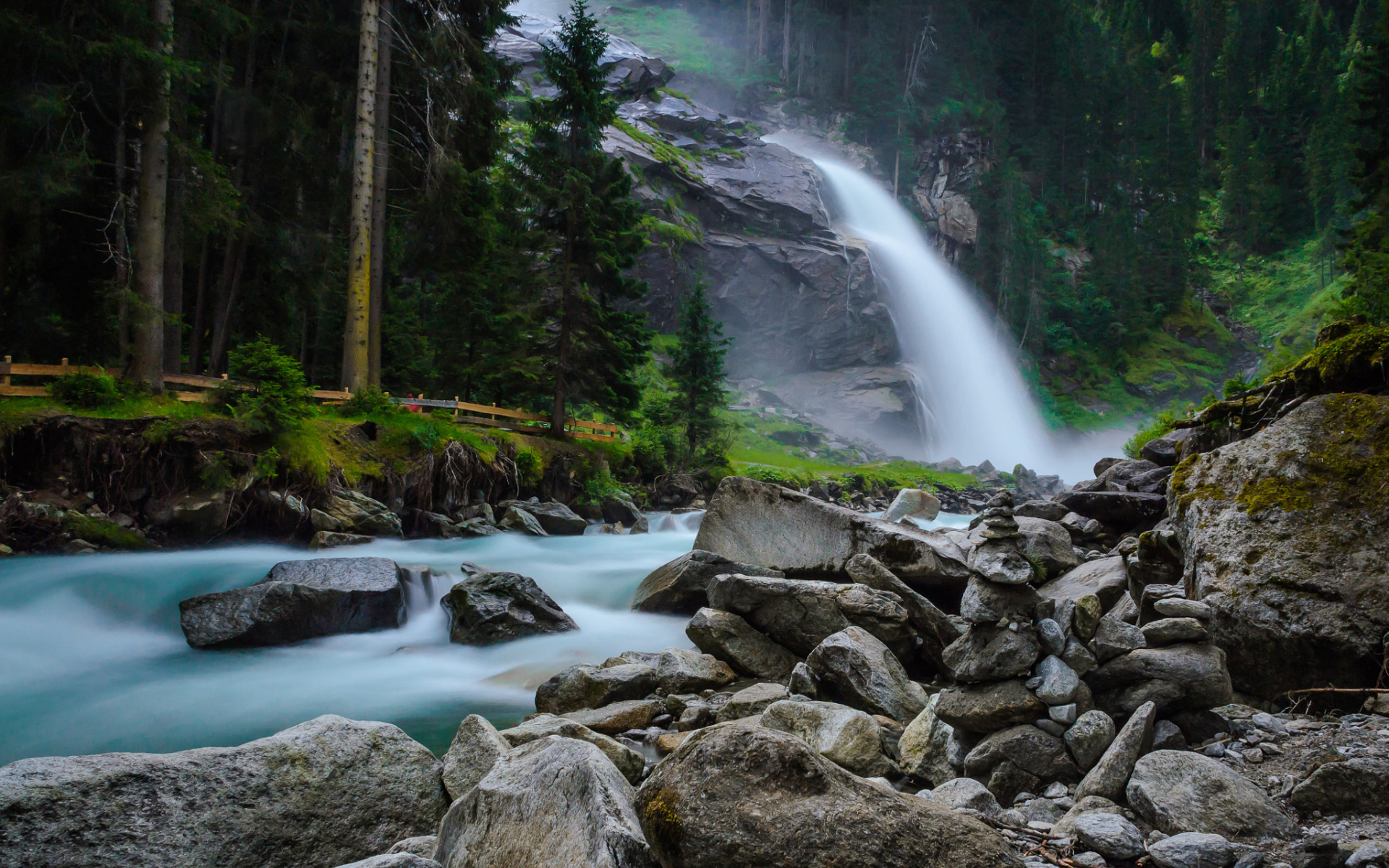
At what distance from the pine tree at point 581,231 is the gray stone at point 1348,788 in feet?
66.2

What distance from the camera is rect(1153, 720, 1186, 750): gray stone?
4094 millimetres

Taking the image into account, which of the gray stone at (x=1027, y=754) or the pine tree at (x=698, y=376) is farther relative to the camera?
the pine tree at (x=698, y=376)

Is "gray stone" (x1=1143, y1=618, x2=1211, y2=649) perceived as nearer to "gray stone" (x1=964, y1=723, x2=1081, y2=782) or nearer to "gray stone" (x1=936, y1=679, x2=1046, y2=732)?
"gray stone" (x1=936, y1=679, x2=1046, y2=732)

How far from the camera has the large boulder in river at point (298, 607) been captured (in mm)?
8766

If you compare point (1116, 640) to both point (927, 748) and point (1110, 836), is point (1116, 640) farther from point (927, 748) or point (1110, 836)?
point (1110, 836)

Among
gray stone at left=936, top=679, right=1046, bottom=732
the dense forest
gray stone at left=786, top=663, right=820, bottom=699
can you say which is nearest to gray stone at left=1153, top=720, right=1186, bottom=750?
gray stone at left=936, top=679, right=1046, bottom=732

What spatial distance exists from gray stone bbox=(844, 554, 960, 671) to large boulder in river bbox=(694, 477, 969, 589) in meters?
0.69

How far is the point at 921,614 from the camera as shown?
718cm

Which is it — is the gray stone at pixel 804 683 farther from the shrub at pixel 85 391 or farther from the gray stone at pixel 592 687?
the shrub at pixel 85 391

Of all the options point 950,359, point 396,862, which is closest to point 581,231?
point 396,862

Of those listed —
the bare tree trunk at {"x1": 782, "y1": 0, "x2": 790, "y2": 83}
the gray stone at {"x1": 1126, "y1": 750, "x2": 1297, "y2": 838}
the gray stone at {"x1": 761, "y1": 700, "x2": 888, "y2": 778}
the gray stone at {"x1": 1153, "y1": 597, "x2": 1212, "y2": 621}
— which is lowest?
the gray stone at {"x1": 761, "y1": 700, "x2": 888, "y2": 778}

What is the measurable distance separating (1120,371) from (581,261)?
6275cm

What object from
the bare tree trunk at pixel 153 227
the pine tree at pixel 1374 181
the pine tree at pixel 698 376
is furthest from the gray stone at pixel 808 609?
the pine tree at pixel 698 376

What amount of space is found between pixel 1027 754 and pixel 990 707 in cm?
35
